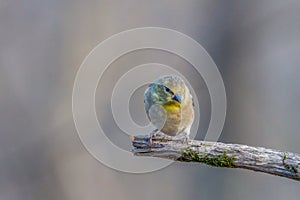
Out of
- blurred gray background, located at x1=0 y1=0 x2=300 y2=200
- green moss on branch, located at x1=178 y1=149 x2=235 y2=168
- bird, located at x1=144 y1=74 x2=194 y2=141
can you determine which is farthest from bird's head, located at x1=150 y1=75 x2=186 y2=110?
blurred gray background, located at x1=0 y1=0 x2=300 y2=200

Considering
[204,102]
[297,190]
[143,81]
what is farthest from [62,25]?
[297,190]

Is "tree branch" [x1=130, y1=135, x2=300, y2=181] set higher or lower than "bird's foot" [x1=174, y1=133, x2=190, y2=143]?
lower

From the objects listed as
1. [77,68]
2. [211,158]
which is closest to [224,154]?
[211,158]

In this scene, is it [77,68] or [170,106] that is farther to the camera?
[77,68]

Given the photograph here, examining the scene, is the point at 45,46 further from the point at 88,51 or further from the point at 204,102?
the point at 204,102

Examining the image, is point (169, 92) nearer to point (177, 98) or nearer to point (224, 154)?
point (177, 98)

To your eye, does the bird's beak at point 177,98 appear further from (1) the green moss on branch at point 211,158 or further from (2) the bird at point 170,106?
(1) the green moss on branch at point 211,158

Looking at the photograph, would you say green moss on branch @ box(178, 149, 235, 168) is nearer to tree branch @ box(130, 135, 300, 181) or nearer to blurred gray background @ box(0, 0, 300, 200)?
tree branch @ box(130, 135, 300, 181)
